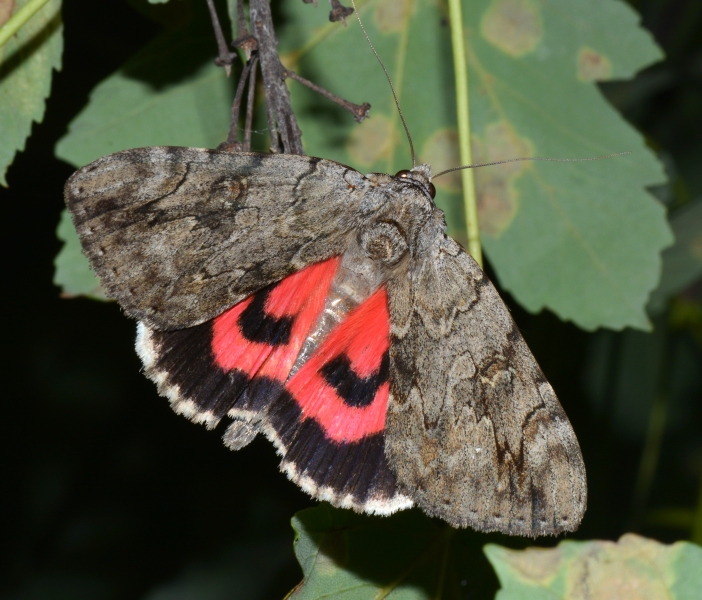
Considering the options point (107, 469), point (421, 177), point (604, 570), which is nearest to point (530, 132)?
point (421, 177)

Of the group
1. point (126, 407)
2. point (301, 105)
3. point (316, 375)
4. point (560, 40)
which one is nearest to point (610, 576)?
point (316, 375)

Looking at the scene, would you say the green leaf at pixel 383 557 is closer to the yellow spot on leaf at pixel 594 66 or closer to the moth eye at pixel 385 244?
the moth eye at pixel 385 244

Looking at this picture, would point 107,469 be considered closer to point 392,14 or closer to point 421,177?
point 421,177

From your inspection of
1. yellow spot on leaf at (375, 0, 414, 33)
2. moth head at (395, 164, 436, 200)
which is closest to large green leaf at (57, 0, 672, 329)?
yellow spot on leaf at (375, 0, 414, 33)

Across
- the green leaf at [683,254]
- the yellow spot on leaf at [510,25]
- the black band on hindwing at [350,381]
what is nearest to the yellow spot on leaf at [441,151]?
the yellow spot on leaf at [510,25]

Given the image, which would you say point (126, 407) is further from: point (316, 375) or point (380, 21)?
point (380, 21)

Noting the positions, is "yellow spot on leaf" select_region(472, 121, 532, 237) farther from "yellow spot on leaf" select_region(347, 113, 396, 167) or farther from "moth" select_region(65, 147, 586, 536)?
"moth" select_region(65, 147, 586, 536)
